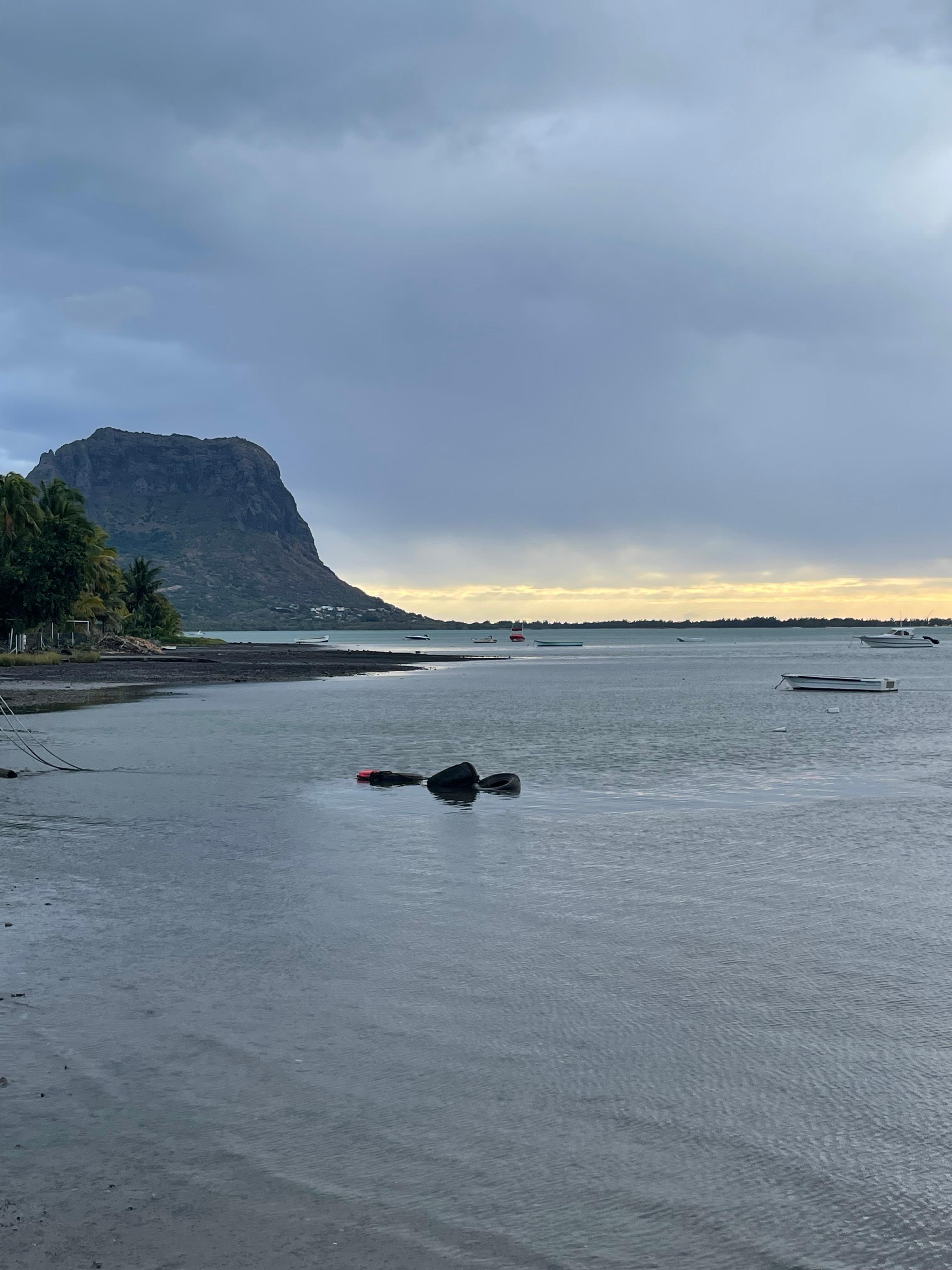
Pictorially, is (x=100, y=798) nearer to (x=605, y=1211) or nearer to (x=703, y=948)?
(x=703, y=948)

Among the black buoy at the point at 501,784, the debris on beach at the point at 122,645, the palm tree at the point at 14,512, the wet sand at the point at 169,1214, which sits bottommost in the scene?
the black buoy at the point at 501,784

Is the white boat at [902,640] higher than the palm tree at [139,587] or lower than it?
lower

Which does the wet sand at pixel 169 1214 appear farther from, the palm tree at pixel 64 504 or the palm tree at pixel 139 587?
the palm tree at pixel 139 587

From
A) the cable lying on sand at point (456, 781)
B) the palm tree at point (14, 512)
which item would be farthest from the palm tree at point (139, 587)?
the cable lying on sand at point (456, 781)

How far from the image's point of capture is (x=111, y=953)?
10836 mm

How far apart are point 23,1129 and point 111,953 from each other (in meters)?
4.35

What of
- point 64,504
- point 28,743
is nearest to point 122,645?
point 64,504

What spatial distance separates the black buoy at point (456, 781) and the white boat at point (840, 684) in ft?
172

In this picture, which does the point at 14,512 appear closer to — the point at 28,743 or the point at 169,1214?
the point at 28,743

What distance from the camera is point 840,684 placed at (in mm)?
73250

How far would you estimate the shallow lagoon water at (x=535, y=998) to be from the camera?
19.5 ft

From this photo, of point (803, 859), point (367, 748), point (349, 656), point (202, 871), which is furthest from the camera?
point (349, 656)

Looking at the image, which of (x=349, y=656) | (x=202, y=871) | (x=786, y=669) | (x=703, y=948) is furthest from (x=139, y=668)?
(x=703, y=948)

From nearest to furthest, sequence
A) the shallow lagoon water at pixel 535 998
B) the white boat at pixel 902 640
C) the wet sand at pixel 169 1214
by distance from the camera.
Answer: the wet sand at pixel 169 1214
the shallow lagoon water at pixel 535 998
the white boat at pixel 902 640
